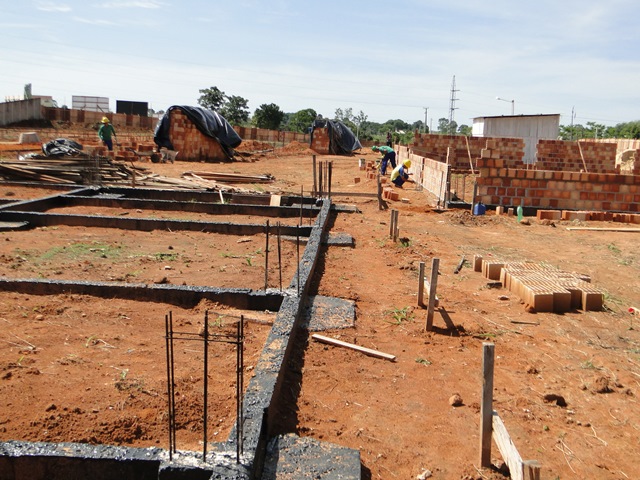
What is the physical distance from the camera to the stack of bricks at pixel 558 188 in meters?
12.1

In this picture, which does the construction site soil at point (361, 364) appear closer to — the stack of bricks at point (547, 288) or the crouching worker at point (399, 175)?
the stack of bricks at point (547, 288)

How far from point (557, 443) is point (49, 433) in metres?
2.87

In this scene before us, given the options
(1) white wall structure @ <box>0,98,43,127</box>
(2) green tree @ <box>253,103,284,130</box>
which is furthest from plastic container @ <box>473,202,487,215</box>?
(2) green tree @ <box>253,103,284,130</box>

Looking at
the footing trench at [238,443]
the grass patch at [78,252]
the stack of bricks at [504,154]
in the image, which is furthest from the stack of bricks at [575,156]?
the grass patch at [78,252]

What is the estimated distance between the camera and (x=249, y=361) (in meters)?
4.12

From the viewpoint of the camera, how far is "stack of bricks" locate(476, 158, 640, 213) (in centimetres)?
1214

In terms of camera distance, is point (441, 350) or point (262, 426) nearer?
point (262, 426)

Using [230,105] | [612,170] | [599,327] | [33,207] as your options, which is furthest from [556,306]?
[230,105]

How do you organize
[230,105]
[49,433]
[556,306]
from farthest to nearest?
[230,105] → [556,306] → [49,433]

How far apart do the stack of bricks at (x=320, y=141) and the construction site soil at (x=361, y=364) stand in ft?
84.1

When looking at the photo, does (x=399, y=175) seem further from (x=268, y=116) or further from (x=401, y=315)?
(x=268, y=116)

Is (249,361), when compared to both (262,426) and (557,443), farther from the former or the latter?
(557,443)

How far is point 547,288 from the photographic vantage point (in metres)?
5.91

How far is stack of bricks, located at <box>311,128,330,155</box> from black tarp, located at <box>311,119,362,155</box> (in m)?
0.19
